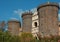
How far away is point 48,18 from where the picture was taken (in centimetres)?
2795

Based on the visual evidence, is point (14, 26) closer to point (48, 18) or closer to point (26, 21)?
point (26, 21)

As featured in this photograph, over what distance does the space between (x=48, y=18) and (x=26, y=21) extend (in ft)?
23.6

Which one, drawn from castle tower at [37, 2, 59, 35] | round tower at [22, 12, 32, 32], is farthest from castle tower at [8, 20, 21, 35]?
castle tower at [37, 2, 59, 35]

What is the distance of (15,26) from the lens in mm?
37500

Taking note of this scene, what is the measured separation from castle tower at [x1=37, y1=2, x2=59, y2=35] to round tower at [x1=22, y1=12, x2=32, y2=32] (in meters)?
5.56

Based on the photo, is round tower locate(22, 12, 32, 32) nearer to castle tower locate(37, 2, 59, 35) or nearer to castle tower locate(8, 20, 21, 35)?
castle tower locate(8, 20, 21, 35)

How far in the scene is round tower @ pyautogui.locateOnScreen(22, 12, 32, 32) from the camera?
34000 mm

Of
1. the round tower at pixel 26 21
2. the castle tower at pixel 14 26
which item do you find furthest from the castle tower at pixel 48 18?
the castle tower at pixel 14 26

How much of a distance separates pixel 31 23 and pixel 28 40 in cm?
1474

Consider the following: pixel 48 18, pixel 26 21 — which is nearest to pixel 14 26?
pixel 26 21

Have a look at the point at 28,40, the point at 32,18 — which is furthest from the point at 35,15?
the point at 28,40

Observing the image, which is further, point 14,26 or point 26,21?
point 14,26

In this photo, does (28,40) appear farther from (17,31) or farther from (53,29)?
(17,31)

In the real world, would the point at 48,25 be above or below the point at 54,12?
below
